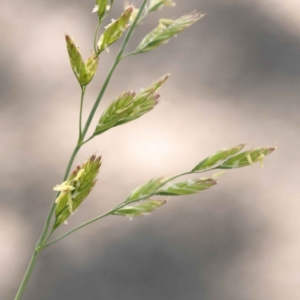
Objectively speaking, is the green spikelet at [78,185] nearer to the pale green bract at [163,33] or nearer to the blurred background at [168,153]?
the pale green bract at [163,33]

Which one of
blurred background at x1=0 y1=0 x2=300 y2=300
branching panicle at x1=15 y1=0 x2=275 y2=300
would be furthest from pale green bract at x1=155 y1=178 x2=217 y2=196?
blurred background at x1=0 y1=0 x2=300 y2=300

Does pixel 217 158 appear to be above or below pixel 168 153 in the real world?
below

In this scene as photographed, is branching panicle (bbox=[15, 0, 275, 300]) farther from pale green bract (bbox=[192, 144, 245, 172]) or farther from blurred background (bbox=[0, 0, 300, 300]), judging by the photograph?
blurred background (bbox=[0, 0, 300, 300])

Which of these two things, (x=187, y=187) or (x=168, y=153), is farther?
(x=168, y=153)

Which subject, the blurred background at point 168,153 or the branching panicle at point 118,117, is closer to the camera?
the branching panicle at point 118,117

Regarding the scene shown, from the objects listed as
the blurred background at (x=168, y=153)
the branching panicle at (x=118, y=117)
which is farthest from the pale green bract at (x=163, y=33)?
the blurred background at (x=168, y=153)

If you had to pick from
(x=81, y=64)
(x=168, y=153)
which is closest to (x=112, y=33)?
(x=81, y=64)

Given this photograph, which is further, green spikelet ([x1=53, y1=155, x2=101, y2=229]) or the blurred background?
the blurred background

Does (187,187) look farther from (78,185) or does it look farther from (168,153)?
(168,153)
